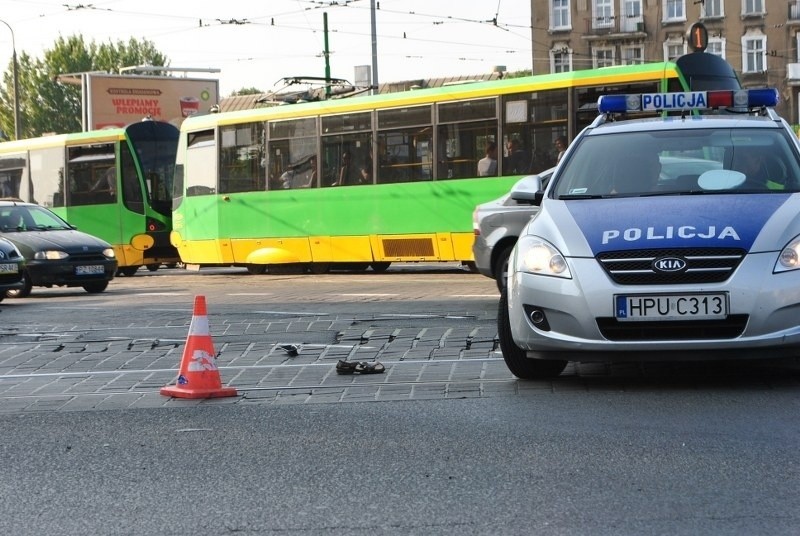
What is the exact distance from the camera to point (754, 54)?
73125 mm

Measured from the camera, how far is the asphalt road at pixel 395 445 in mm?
4980

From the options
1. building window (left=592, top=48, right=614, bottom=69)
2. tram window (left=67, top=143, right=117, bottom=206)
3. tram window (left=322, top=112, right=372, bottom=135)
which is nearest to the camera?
tram window (left=322, top=112, right=372, bottom=135)

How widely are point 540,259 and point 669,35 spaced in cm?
6883

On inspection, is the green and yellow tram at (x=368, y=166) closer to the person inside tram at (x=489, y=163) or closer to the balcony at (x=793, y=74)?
the person inside tram at (x=489, y=163)

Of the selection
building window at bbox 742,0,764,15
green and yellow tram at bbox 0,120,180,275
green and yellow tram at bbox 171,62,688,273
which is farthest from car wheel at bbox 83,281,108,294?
building window at bbox 742,0,764,15

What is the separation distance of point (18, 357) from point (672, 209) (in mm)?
5976

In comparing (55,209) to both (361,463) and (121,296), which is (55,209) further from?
(361,463)

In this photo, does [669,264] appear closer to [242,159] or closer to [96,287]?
[96,287]

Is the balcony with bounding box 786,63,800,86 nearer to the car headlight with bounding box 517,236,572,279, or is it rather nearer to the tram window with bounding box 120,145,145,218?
the tram window with bounding box 120,145,145,218

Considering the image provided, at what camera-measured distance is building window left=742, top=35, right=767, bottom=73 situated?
72.8 meters

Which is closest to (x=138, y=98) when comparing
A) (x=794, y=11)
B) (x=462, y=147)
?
(x=462, y=147)

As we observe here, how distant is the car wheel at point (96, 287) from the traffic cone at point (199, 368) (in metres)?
13.8

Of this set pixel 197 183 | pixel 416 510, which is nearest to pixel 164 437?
pixel 416 510

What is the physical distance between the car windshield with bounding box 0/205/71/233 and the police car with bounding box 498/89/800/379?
15.3 meters
